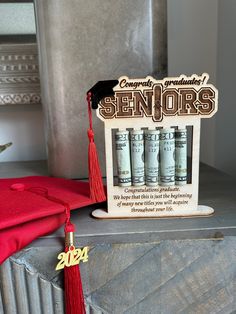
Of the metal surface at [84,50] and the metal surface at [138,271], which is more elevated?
the metal surface at [84,50]

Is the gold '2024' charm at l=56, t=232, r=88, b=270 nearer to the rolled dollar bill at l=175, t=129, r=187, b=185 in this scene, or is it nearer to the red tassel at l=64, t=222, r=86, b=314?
the red tassel at l=64, t=222, r=86, b=314

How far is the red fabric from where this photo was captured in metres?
0.52

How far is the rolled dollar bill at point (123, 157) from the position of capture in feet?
1.90

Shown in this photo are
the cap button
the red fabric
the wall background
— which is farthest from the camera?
the wall background

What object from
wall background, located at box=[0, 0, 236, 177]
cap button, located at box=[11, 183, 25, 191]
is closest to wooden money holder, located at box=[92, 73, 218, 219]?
cap button, located at box=[11, 183, 25, 191]

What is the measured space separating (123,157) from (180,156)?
96 millimetres

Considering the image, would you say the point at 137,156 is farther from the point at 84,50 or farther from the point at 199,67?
the point at 199,67

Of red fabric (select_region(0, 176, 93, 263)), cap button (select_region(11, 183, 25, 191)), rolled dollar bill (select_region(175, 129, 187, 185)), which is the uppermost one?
rolled dollar bill (select_region(175, 129, 187, 185))

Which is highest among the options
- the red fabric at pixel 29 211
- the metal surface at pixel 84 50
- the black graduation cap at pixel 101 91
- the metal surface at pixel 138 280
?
the metal surface at pixel 84 50

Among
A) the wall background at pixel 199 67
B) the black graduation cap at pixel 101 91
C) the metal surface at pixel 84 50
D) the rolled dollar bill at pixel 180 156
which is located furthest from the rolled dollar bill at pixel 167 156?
the wall background at pixel 199 67

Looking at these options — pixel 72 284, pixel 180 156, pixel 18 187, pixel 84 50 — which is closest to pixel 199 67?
pixel 84 50

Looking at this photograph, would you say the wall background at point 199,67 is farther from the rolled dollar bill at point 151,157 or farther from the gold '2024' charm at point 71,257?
the gold '2024' charm at point 71,257

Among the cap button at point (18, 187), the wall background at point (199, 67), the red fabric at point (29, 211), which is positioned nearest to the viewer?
the red fabric at point (29, 211)

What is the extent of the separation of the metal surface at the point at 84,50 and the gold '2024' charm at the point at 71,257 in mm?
316
